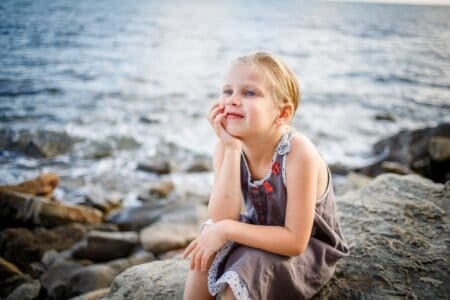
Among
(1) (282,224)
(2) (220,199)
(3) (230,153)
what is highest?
(3) (230,153)

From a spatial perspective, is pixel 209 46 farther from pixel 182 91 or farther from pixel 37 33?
pixel 37 33

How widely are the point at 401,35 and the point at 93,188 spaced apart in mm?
24481

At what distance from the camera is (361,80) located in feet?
54.9

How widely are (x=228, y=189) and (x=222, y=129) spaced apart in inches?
11.3

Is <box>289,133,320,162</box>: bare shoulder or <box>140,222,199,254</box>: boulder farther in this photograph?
<box>140,222,199,254</box>: boulder

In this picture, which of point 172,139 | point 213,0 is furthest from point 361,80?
point 213,0

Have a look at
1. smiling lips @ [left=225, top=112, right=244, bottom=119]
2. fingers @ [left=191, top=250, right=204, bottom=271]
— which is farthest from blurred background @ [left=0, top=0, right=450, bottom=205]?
smiling lips @ [left=225, top=112, right=244, bottom=119]

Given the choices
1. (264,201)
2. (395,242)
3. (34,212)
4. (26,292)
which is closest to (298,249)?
(264,201)

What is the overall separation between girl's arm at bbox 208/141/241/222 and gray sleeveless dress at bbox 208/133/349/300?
0.13 metres

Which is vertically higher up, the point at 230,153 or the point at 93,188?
the point at 230,153

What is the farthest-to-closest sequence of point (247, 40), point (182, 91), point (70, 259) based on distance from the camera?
1. point (247, 40)
2. point (182, 91)
3. point (70, 259)

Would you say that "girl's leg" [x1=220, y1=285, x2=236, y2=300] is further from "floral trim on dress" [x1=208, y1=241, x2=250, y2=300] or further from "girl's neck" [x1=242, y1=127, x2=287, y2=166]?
"girl's neck" [x1=242, y1=127, x2=287, y2=166]

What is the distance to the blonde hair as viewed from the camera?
1.73m

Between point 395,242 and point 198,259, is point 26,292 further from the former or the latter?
point 395,242
